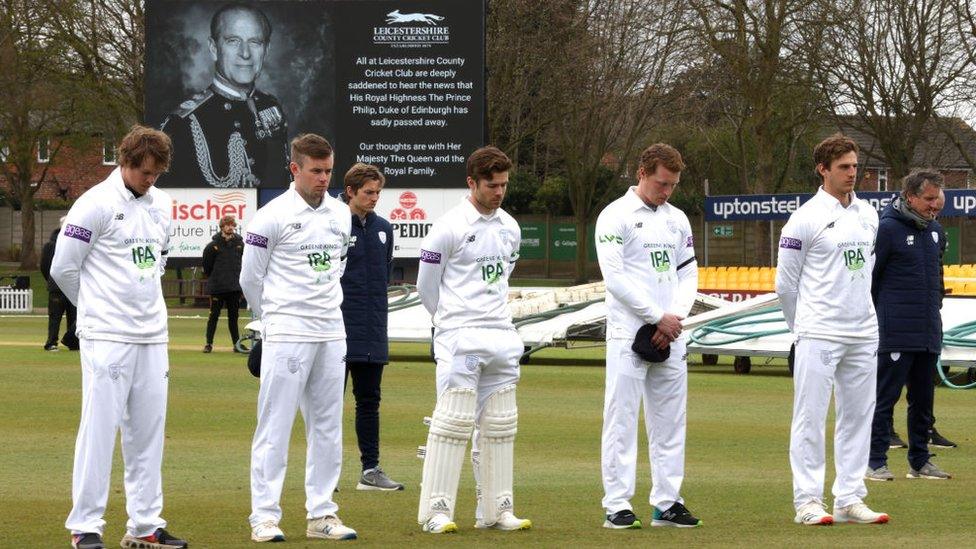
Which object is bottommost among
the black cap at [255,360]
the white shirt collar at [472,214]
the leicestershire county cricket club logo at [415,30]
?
the black cap at [255,360]

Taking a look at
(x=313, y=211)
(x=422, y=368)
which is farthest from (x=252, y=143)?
(x=313, y=211)

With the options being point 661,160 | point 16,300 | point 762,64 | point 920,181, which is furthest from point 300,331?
point 762,64

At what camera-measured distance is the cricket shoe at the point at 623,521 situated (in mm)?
8188

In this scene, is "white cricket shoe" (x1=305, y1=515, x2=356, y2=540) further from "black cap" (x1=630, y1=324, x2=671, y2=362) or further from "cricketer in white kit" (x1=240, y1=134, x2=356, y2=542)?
"black cap" (x1=630, y1=324, x2=671, y2=362)

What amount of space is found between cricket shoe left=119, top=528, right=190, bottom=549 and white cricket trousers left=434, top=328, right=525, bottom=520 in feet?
5.03

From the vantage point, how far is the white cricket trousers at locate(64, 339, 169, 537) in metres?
7.45

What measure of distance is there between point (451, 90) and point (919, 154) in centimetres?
2686

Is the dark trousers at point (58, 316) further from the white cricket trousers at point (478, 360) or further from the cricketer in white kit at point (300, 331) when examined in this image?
the white cricket trousers at point (478, 360)

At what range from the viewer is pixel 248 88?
35219mm

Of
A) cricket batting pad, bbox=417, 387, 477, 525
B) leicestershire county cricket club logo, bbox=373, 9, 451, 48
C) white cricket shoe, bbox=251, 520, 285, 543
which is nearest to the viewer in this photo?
white cricket shoe, bbox=251, 520, 285, 543

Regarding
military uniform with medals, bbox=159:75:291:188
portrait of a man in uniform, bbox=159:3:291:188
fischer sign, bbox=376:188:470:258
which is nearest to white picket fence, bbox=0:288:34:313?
military uniform with medals, bbox=159:75:291:188

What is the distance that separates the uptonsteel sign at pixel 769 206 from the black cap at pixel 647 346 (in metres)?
27.9

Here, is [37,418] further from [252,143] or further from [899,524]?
[252,143]

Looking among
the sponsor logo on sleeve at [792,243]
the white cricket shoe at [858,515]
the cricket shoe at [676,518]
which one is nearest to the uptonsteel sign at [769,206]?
the sponsor logo on sleeve at [792,243]
